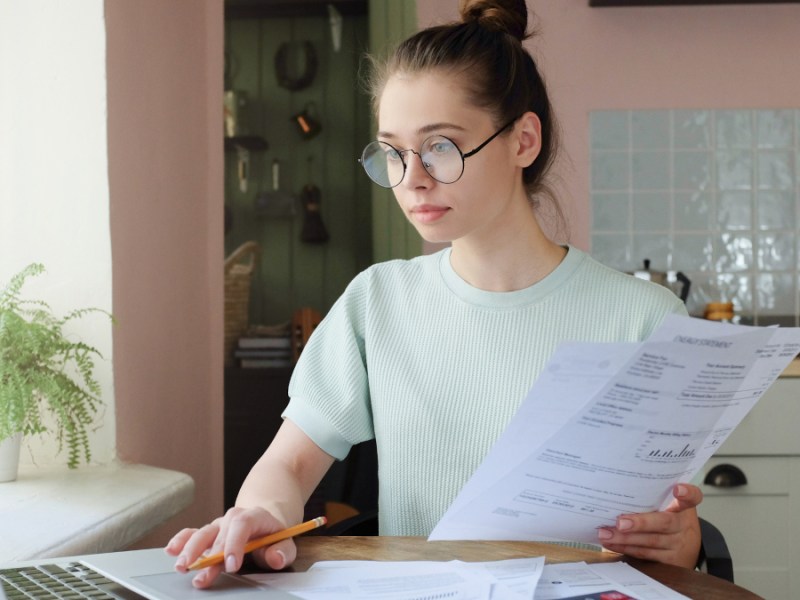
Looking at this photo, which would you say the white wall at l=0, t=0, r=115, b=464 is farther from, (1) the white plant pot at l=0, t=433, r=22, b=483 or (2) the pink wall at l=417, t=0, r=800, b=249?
(2) the pink wall at l=417, t=0, r=800, b=249

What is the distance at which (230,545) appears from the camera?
2.94 feet

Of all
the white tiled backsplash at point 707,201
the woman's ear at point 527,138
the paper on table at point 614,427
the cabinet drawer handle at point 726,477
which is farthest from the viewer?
the white tiled backsplash at point 707,201

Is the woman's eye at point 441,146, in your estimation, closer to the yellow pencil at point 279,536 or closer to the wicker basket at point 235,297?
the yellow pencil at point 279,536

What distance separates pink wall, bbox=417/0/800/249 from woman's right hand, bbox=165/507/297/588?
2.78m

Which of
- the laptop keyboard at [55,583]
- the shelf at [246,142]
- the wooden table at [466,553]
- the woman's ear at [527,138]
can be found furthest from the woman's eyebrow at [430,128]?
the shelf at [246,142]

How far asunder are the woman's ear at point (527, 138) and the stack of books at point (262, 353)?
7.66 feet

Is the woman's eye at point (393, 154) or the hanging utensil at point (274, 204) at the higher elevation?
the hanging utensil at point (274, 204)

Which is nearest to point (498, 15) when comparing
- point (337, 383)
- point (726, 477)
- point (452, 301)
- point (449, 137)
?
point (449, 137)

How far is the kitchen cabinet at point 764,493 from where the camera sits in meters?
2.87

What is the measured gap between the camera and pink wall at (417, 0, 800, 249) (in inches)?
140

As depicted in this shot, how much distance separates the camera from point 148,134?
1915mm

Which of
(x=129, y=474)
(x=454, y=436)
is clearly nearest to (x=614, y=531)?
(x=454, y=436)

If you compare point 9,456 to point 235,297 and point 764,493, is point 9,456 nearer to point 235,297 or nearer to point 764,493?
point 235,297

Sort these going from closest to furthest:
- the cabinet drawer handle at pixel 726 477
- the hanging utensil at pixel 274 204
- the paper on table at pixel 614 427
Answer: the paper on table at pixel 614 427, the cabinet drawer handle at pixel 726 477, the hanging utensil at pixel 274 204
